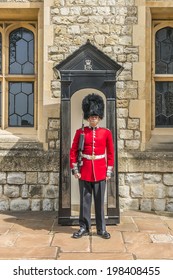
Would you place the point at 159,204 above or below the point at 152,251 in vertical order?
above

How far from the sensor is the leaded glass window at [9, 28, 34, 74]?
5.66 meters

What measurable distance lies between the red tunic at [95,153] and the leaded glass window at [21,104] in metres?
1.91

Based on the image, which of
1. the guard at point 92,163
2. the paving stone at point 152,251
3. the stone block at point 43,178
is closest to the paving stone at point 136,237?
the paving stone at point 152,251

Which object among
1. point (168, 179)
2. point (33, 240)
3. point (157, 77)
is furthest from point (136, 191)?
point (33, 240)

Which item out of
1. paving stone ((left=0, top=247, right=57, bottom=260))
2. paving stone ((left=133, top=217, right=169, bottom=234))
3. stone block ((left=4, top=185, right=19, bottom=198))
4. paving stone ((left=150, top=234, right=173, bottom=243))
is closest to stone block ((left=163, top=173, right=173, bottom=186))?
paving stone ((left=133, top=217, right=169, bottom=234))

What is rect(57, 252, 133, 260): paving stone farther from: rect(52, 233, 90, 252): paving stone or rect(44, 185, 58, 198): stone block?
rect(44, 185, 58, 198): stone block

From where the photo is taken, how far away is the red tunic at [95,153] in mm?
3899

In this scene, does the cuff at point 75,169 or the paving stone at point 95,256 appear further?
the cuff at point 75,169

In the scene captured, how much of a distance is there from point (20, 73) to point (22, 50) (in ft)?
1.23

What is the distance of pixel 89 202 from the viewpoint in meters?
3.96

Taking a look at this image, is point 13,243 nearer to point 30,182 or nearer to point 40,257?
point 40,257

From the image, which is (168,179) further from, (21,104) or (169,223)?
(21,104)

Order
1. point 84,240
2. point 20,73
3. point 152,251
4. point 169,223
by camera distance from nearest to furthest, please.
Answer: point 152,251, point 84,240, point 169,223, point 20,73

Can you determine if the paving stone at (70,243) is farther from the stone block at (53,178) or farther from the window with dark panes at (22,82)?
the window with dark panes at (22,82)
